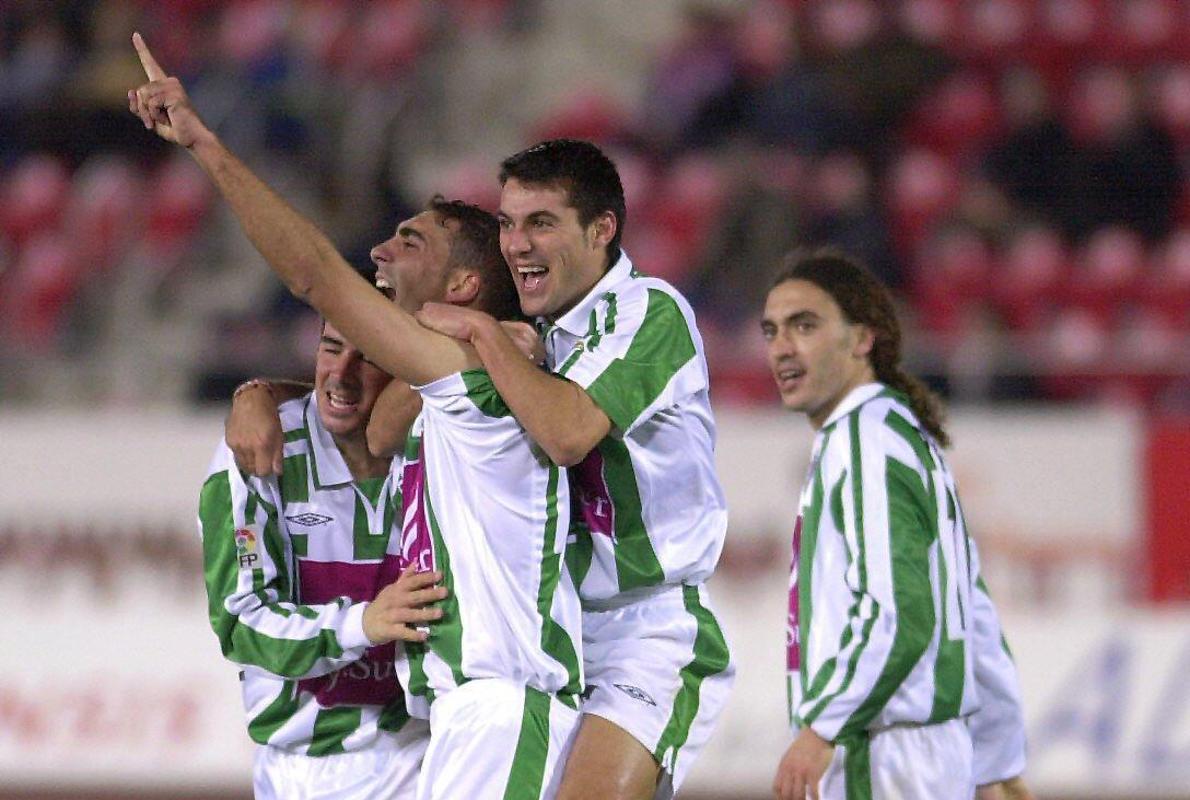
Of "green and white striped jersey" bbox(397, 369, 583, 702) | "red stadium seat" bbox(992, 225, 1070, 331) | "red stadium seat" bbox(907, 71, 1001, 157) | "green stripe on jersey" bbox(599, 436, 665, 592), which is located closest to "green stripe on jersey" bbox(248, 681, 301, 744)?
"green and white striped jersey" bbox(397, 369, 583, 702)

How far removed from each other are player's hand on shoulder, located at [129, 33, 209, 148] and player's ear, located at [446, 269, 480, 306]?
90 cm

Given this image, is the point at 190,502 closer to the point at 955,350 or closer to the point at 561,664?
the point at 955,350

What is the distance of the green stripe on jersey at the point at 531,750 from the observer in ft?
12.8

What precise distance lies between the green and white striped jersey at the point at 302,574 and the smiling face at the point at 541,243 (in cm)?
62

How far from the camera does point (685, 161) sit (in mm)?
13594

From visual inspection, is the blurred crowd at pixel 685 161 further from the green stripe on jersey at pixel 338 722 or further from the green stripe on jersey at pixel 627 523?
the green stripe on jersey at pixel 627 523

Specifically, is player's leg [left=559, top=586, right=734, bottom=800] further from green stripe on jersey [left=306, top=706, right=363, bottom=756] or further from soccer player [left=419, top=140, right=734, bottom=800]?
green stripe on jersey [left=306, top=706, right=363, bottom=756]

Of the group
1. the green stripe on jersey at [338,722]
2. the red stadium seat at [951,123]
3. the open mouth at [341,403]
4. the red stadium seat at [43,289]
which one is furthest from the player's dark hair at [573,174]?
the red stadium seat at [951,123]

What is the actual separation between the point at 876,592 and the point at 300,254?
5.88 feet

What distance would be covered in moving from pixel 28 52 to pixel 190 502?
4.96 m

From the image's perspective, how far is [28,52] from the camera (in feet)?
46.3

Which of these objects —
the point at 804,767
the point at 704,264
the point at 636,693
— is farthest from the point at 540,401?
the point at 704,264

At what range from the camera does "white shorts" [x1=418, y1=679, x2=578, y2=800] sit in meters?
3.87

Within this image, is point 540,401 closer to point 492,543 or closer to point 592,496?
point 492,543
